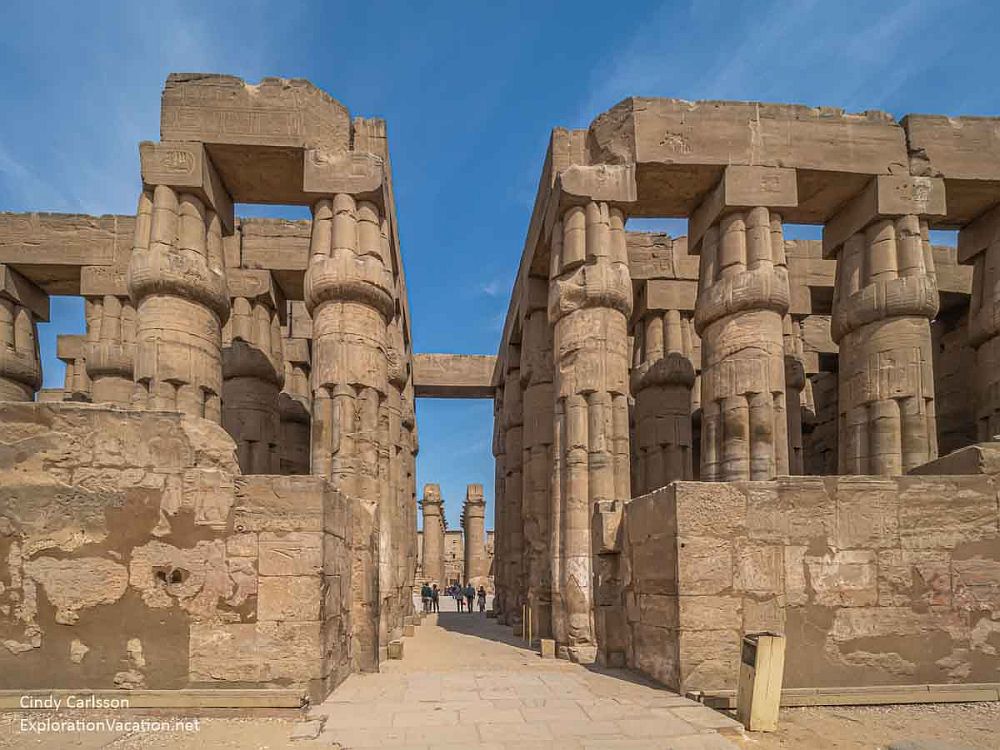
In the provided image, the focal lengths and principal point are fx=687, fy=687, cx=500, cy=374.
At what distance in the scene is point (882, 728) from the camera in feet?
17.7

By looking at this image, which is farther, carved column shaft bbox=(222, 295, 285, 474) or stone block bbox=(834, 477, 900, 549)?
carved column shaft bbox=(222, 295, 285, 474)

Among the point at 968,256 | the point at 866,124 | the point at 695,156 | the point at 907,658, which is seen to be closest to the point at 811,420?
the point at 968,256

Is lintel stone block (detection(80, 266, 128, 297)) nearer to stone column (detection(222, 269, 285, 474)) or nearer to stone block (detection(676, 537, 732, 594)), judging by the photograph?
stone column (detection(222, 269, 285, 474))

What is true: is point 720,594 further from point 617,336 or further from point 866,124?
point 866,124

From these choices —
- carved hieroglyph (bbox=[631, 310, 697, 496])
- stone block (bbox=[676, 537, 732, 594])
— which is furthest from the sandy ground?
carved hieroglyph (bbox=[631, 310, 697, 496])

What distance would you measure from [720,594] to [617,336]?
5829mm

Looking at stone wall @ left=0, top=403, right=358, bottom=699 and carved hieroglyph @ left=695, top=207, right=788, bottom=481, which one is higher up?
carved hieroglyph @ left=695, top=207, right=788, bottom=481

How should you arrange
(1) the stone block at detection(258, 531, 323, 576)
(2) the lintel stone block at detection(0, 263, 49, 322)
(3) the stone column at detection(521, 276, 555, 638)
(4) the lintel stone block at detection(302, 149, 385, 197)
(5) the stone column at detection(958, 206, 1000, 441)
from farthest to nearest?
(2) the lintel stone block at detection(0, 263, 49, 322) < (3) the stone column at detection(521, 276, 555, 638) < (5) the stone column at detection(958, 206, 1000, 441) < (4) the lintel stone block at detection(302, 149, 385, 197) < (1) the stone block at detection(258, 531, 323, 576)

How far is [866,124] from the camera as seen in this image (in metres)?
12.6

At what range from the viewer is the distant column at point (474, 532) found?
112 feet

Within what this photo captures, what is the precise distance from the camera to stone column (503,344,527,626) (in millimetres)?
18078

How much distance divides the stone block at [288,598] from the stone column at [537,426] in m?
8.02

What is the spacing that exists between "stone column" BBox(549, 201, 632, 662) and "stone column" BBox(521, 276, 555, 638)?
2509 millimetres

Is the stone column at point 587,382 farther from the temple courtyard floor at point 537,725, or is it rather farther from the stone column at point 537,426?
the temple courtyard floor at point 537,725
